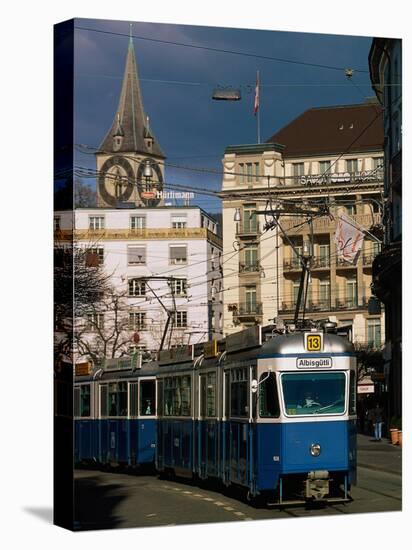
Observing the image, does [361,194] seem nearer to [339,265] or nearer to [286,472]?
[339,265]

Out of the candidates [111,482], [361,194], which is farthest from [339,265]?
[111,482]

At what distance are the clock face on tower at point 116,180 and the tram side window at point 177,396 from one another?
15.0 feet

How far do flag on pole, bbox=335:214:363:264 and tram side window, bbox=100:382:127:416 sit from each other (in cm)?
403

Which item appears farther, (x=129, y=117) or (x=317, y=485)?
(x=317, y=485)

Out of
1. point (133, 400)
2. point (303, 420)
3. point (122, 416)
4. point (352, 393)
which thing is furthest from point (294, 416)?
point (133, 400)

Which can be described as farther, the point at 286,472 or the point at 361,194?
the point at 361,194

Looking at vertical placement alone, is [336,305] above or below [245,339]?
above

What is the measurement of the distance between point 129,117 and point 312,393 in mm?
4703

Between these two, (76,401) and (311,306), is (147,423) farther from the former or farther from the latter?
(76,401)

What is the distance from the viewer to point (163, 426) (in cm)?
2750

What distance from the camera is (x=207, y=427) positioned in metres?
26.3

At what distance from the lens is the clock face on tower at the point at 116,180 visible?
2298 cm

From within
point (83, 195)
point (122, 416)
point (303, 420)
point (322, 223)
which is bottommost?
point (122, 416)

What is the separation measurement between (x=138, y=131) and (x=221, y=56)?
1654 mm
